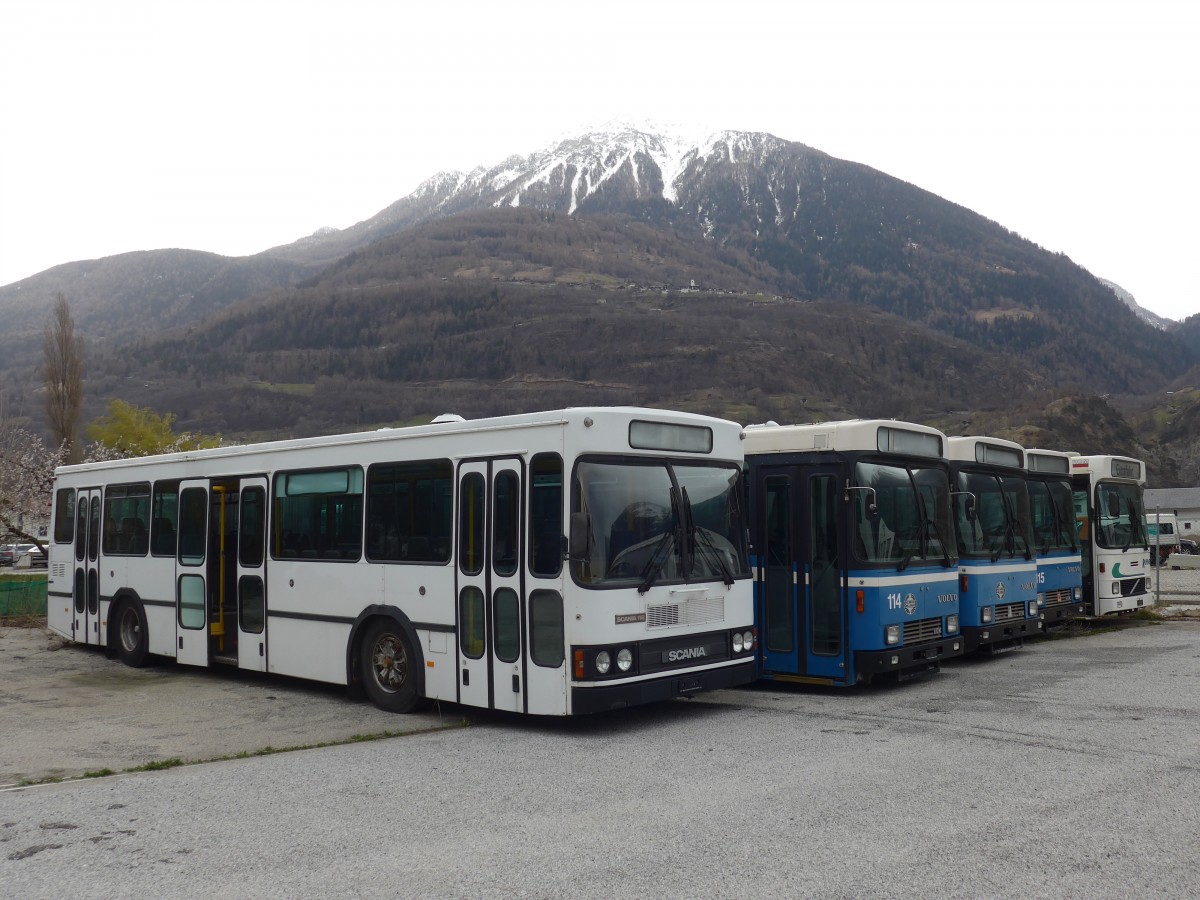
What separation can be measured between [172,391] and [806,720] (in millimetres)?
153512

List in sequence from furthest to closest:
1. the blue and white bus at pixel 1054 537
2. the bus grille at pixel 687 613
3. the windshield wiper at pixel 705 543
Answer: the blue and white bus at pixel 1054 537 < the windshield wiper at pixel 705 543 < the bus grille at pixel 687 613

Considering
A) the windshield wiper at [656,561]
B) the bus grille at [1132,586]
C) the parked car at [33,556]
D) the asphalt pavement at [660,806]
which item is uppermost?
the windshield wiper at [656,561]

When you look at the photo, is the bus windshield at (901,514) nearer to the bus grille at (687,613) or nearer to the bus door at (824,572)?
the bus door at (824,572)

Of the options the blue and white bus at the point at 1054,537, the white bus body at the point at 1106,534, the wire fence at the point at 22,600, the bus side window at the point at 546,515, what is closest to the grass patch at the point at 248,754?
the bus side window at the point at 546,515

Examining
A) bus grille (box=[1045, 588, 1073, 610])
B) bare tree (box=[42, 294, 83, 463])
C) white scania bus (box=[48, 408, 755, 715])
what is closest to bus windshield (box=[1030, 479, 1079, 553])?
bus grille (box=[1045, 588, 1073, 610])

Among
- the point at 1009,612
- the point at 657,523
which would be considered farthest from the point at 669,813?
the point at 1009,612

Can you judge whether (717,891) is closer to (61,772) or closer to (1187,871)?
(1187,871)

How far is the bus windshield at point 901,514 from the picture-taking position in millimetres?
11398

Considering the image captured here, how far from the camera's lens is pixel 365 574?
11.2 m

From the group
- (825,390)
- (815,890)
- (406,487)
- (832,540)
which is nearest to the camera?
(815,890)

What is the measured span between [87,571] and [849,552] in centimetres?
1109

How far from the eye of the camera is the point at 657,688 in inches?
378

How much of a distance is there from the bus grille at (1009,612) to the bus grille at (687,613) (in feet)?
18.0

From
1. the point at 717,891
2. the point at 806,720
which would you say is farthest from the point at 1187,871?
the point at 806,720
